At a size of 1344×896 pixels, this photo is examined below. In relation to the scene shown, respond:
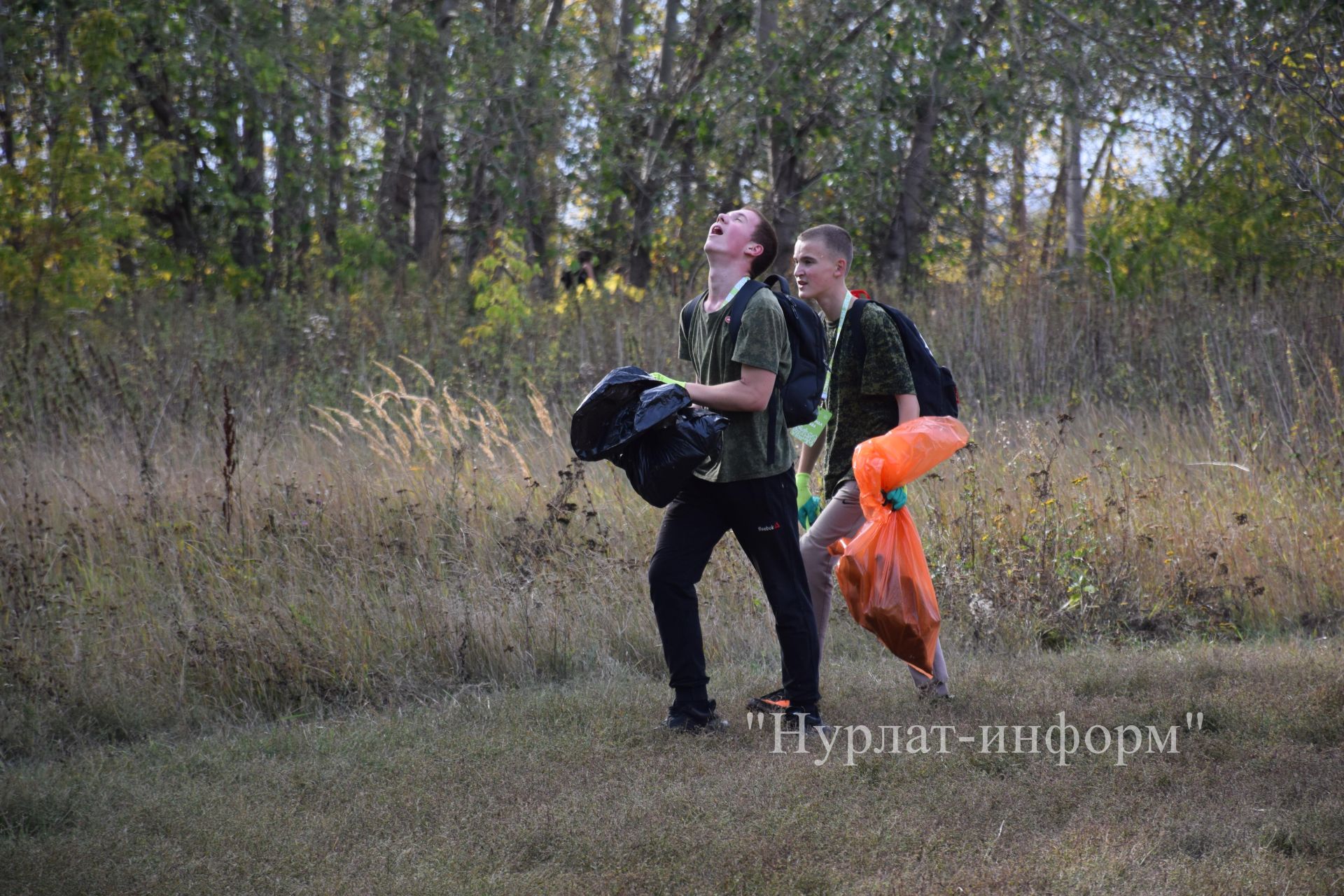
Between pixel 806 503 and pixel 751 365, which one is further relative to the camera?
pixel 806 503

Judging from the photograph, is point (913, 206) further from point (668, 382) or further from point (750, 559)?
point (668, 382)

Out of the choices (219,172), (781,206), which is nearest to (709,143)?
(781,206)

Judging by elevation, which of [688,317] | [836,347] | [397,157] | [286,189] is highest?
[397,157]

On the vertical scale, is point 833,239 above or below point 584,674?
above

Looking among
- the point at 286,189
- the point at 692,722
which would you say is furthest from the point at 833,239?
the point at 286,189

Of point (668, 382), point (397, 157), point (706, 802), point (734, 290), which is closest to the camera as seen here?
point (706, 802)

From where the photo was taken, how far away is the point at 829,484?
4.55 meters

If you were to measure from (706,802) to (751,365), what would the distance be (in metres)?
1.42

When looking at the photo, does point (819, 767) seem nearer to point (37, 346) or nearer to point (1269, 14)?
point (37, 346)

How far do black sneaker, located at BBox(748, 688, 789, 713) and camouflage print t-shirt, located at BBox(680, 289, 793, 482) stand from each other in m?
0.92

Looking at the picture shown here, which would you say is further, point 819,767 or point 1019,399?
point 1019,399

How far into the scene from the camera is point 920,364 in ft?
14.6

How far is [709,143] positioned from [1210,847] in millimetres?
13408

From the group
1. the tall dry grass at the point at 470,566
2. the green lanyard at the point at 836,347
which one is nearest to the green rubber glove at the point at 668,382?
the green lanyard at the point at 836,347
